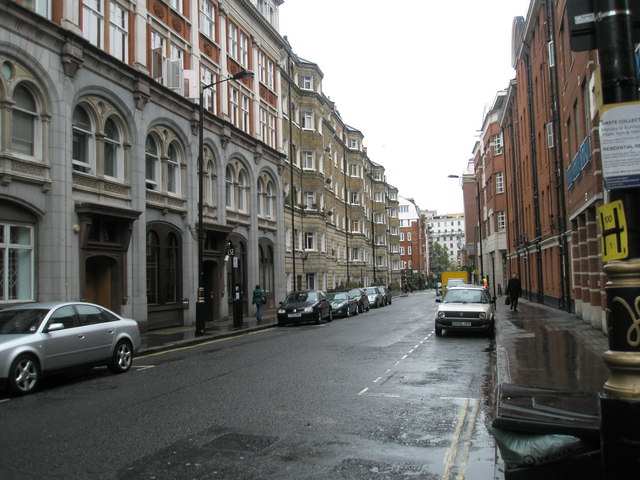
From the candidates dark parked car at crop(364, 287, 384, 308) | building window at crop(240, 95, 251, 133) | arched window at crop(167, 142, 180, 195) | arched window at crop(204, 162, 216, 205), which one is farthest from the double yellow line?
dark parked car at crop(364, 287, 384, 308)

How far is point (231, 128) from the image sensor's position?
2884 centimetres

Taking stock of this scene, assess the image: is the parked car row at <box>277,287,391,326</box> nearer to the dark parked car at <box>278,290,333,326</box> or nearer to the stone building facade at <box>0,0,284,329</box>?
the dark parked car at <box>278,290,333,326</box>

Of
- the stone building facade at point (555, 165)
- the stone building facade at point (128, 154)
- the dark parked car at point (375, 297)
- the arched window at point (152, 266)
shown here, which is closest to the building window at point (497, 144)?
the stone building facade at point (555, 165)

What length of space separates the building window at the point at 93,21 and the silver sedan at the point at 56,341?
448 inches

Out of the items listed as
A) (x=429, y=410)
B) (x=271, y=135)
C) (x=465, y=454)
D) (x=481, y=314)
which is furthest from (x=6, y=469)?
(x=271, y=135)

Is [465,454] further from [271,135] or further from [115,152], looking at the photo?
[271,135]

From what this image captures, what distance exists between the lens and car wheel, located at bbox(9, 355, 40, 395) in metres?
9.24

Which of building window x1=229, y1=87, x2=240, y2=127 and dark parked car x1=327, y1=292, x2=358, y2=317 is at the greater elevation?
building window x1=229, y1=87, x2=240, y2=127

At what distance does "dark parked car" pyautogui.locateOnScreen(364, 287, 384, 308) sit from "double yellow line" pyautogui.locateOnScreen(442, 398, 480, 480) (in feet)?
110

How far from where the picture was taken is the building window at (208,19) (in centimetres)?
2708

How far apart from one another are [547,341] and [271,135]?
2420 cm

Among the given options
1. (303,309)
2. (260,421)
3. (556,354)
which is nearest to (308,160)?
(303,309)

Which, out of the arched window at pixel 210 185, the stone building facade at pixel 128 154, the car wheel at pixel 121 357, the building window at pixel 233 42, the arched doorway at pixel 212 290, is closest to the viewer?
the car wheel at pixel 121 357

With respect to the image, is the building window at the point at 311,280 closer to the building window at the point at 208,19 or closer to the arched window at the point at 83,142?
the building window at the point at 208,19
